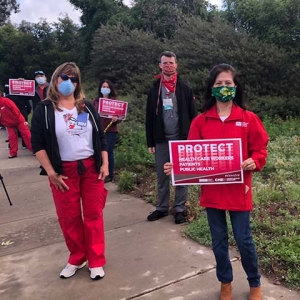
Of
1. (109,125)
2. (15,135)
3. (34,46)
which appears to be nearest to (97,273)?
(109,125)

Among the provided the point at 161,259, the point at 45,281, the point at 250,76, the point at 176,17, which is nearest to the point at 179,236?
the point at 161,259

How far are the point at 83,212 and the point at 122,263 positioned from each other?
0.69 metres

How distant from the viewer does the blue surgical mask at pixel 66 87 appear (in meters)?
3.48

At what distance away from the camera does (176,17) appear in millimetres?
21188

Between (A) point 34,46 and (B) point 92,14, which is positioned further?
(A) point 34,46

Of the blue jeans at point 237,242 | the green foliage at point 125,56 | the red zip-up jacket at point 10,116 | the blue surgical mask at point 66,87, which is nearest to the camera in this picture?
the blue jeans at point 237,242

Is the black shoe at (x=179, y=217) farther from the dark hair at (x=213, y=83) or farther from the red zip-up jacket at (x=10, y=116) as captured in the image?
the red zip-up jacket at (x=10, y=116)

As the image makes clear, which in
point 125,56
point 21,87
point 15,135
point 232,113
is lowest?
point 15,135

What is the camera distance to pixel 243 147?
297 centimetres

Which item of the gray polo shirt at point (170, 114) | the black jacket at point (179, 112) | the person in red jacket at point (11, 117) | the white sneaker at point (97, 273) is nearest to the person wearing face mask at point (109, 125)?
the black jacket at point (179, 112)

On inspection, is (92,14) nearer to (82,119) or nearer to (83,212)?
(82,119)

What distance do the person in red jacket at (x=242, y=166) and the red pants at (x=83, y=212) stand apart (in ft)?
2.79

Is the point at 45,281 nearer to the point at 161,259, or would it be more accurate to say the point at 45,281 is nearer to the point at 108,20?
the point at 161,259

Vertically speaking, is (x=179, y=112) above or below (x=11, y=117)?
below
